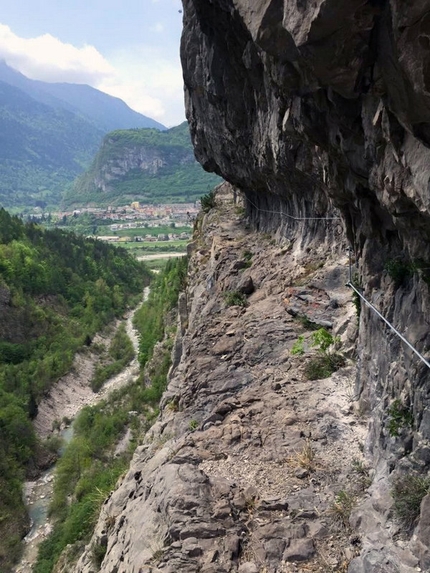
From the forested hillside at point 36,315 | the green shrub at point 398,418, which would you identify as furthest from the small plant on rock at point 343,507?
the forested hillside at point 36,315

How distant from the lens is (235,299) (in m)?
20.6

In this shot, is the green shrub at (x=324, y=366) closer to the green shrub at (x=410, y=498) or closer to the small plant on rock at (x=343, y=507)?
the small plant on rock at (x=343, y=507)

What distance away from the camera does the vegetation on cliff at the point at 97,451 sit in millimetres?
26953

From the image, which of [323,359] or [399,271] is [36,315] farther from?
[399,271]

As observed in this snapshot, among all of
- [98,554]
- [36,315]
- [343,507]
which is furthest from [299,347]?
[36,315]

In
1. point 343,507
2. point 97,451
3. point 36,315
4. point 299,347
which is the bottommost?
point 97,451

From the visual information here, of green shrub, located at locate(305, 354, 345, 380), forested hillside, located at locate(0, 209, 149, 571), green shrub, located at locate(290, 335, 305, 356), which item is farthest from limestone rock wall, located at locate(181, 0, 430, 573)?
A: forested hillside, located at locate(0, 209, 149, 571)

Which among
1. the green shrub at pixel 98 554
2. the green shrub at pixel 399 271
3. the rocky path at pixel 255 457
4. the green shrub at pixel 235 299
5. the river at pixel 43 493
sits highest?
the green shrub at pixel 399 271

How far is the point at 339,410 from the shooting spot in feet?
38.2

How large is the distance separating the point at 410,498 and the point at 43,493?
3928 centimetres

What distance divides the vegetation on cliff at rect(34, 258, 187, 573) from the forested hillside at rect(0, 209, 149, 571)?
3.67m

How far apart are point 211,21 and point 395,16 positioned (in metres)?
12.8

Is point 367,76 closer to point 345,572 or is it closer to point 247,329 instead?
point 345,572

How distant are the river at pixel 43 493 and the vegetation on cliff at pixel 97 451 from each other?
123 centimetres
